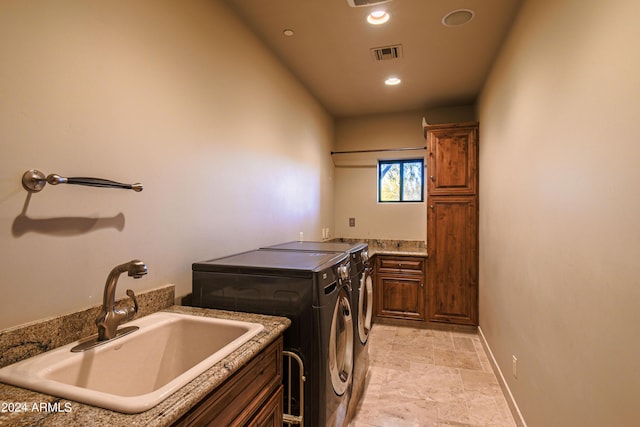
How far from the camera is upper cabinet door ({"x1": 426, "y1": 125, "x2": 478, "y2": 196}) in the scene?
Result: 11.5 feet

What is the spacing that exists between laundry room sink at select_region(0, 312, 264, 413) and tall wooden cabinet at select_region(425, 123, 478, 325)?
289 cm

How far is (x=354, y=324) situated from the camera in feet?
6.63

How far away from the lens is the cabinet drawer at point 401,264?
371 cm

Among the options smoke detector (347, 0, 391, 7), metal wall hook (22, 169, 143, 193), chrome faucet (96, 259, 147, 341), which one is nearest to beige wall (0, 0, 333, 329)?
metal wall hook (22, 169, 143, 193)

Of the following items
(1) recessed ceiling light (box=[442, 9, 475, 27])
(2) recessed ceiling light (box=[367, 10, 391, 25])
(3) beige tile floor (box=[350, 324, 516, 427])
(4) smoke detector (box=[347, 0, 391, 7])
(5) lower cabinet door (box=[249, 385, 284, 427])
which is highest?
(1) recessed ceiling light (box=[442, 9, 475, 27])

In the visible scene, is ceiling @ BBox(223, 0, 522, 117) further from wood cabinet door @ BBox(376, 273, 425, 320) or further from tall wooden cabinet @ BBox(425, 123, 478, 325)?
wood cabinet door @ BBox(376, 273, 425, 320)

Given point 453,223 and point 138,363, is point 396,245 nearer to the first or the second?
point 453,223

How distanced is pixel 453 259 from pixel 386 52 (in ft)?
7.50

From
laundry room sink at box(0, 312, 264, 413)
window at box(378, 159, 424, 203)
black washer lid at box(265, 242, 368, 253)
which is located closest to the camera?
laundry room sink at box(0, 312, 264, 413)

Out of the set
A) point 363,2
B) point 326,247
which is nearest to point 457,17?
point 363,2

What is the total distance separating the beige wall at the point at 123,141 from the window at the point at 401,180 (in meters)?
2.37

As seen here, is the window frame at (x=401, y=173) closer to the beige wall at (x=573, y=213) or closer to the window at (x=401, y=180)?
the window at (x=401, y=180)

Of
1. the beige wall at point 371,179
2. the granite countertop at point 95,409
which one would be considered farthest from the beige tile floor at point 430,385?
the granite countertop at point 95,409

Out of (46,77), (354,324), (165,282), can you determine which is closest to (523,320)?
(354,324)
